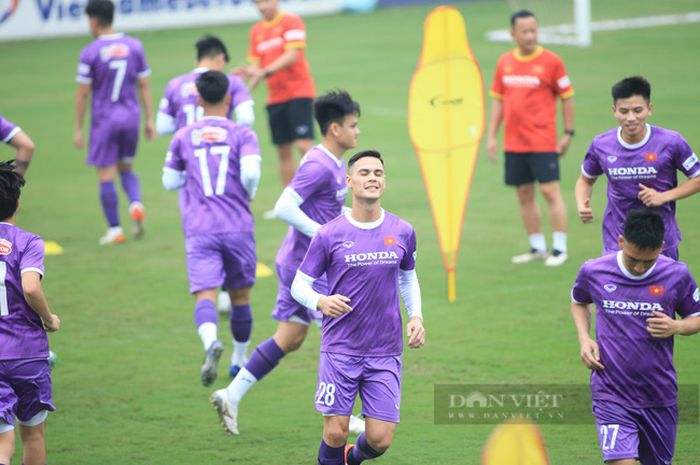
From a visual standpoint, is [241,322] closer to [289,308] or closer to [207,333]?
[207,333]

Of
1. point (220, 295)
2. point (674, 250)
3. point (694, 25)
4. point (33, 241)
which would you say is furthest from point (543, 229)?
point (694, 25)

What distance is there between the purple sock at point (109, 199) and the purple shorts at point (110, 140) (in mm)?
300

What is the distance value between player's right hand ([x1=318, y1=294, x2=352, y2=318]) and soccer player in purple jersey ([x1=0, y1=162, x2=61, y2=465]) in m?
1.49

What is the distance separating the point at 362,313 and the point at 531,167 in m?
A: 5.94

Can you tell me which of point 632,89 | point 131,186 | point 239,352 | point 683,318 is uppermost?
point 632,89

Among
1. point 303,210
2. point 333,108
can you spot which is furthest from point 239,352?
point 333,108

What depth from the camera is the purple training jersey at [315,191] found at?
7.78 m

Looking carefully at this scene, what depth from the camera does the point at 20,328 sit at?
6414 mm

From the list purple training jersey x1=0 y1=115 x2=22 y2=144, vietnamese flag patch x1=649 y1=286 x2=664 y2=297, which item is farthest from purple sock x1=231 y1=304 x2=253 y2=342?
vietnamese flag patch x1=649 y1=286 x2=664 y2=297

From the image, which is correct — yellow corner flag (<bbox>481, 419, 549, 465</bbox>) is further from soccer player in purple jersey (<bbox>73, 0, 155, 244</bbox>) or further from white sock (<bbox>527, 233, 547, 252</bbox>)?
soccer player in purple jersey (<bbox>73, 0, 155, 244</bbox>)

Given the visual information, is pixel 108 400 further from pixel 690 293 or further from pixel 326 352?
pixel 690 293

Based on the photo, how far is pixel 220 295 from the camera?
11.1 metres

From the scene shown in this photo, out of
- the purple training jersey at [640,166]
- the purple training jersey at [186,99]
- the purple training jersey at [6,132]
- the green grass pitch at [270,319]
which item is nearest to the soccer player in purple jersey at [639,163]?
the purple training jersey at [640,166]

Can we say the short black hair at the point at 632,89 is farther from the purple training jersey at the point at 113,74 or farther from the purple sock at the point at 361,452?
the purple training jersey at the point at 113,74
